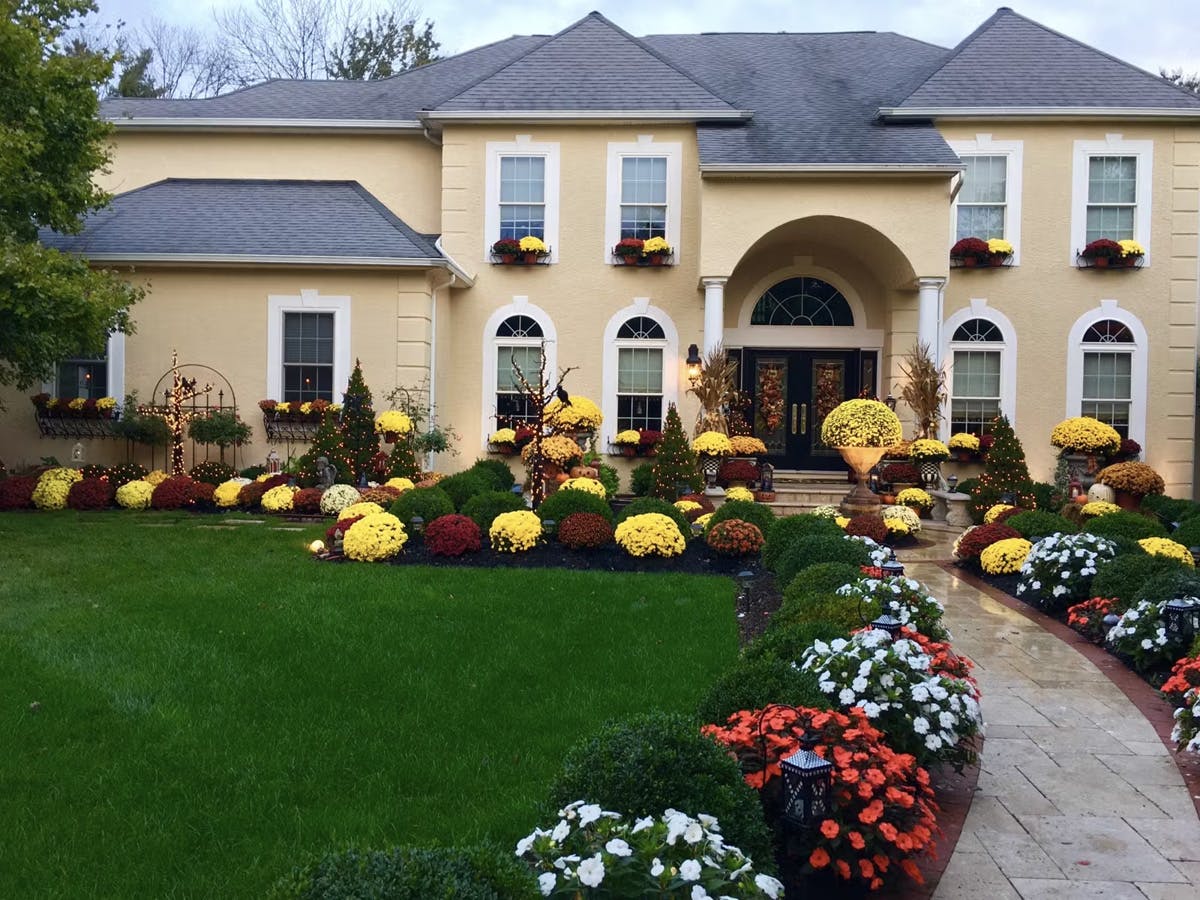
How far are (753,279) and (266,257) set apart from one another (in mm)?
7956

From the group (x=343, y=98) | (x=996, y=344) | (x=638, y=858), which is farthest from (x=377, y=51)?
(x=638, y=858)

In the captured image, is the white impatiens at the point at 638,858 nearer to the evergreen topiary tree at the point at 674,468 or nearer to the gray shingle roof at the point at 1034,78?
the evergreen topiary tree at the point at 674,468

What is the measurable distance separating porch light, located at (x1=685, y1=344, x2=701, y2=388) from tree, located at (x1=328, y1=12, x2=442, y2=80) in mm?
19067

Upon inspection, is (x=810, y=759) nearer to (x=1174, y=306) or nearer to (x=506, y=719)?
(x=506, y=719)

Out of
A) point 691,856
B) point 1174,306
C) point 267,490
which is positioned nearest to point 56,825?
point 691,856

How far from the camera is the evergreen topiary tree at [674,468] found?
12.9 meters

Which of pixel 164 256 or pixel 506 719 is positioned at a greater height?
pixel 164 256

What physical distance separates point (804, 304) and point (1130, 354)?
532 centimetres

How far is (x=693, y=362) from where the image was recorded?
14469mm

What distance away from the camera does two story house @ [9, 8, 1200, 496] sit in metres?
14.3

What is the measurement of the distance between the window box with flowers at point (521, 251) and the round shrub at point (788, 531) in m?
8.09

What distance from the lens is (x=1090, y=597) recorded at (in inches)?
300

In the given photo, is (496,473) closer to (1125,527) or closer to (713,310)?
(713,310)

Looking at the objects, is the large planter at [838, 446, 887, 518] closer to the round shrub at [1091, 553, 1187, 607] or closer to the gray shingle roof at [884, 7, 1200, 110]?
the round shrub at [1091, 553, 1187, 607]
